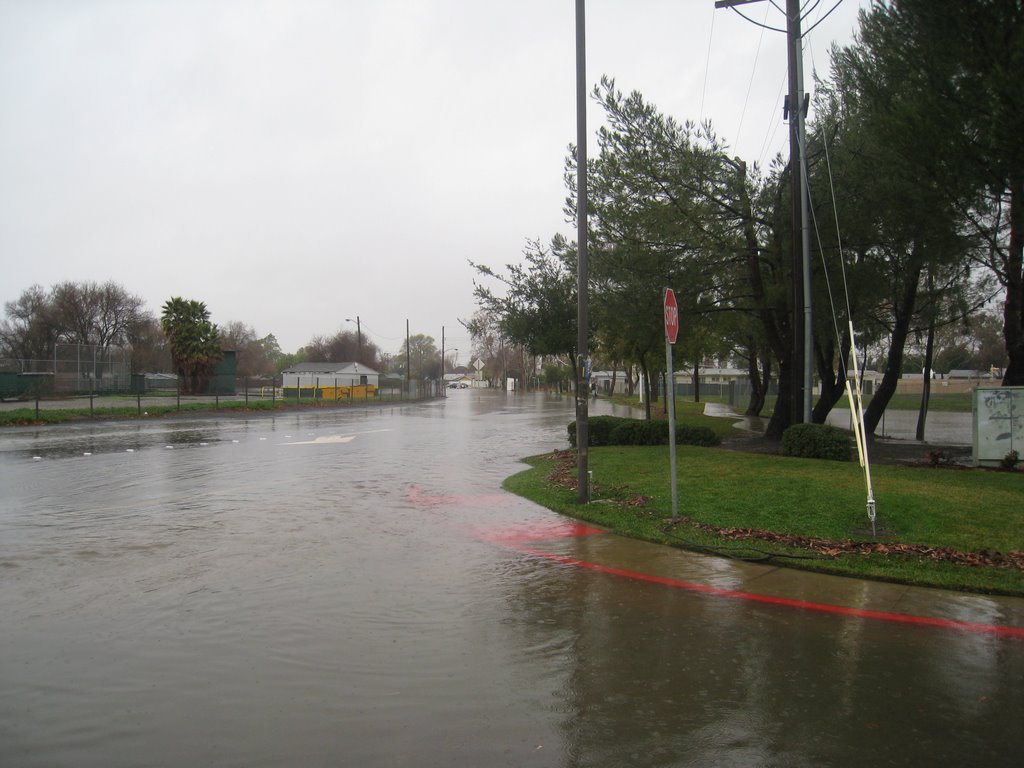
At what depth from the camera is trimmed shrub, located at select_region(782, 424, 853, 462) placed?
12953 millimetres

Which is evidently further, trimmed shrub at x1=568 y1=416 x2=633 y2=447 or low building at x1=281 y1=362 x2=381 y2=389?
low building at x1=281 y1=362 x2=381 y2=389

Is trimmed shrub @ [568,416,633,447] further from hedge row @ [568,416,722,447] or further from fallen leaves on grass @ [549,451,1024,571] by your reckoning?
fallen leaves on grass @ [549,451,1024,571]

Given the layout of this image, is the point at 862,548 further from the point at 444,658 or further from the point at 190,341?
the point at 190,341

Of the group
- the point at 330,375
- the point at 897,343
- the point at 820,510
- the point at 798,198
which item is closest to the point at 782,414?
the point at 897,343

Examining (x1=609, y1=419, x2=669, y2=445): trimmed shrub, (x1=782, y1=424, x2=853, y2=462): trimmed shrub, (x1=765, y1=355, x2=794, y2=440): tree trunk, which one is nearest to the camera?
(x1=782, y1=424, x2=853, y2=462): trimmed shrub

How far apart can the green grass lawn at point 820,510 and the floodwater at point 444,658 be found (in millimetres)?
597

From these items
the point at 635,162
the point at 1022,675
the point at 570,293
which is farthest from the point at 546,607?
the point at 570,293

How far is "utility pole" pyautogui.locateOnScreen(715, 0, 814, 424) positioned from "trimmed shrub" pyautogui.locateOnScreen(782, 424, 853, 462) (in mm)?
788

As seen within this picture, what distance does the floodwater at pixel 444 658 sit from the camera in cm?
346

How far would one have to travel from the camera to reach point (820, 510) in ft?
27.8

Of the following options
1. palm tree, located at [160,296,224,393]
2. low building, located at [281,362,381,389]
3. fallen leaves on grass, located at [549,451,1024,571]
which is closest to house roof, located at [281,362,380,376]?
low building, located at [281,362,381,389]

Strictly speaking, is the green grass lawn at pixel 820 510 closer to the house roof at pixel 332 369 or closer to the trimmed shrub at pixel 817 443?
the trimmed shrub at pixel 817 443

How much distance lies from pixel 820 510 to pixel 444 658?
222 inches

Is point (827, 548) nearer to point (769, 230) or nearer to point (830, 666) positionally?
point (830, 666)
